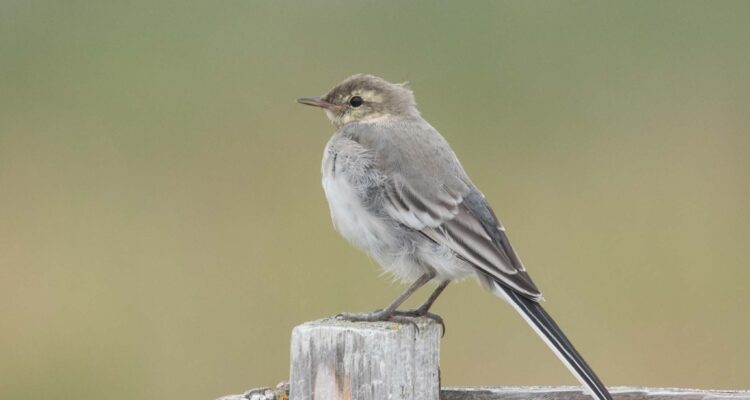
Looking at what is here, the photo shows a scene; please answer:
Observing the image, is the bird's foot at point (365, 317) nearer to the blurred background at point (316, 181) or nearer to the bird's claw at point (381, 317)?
the bird's claw at point (381, 317)

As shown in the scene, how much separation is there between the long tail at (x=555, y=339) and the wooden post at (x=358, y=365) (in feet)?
1.66

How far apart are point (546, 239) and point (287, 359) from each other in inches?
90.4

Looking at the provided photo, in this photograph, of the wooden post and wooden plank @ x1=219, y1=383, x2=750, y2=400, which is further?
the wooden post

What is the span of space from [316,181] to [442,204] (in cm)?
456

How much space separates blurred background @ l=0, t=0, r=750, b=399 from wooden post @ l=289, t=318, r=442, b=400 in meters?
3.88

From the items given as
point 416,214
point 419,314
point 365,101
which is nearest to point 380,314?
point 419,314

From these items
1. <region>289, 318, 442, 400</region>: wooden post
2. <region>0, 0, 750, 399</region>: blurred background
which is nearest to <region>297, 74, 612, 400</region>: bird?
<region>289, 318, 442, 400</region>: wooden post

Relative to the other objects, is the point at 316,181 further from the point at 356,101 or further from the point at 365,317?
the point at 365,317

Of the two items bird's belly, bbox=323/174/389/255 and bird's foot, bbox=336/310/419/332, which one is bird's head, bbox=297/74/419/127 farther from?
bird's foot, bbox=336/310/419/332

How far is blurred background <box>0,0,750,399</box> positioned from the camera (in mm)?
8398

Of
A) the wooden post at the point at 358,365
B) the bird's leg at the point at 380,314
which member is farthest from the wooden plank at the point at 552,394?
the bird's leg at the point at 380,314

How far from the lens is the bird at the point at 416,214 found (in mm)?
5078

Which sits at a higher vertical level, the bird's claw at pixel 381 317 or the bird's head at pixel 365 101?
the bird's head at pixel 365 101

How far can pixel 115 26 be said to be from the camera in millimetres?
11680
